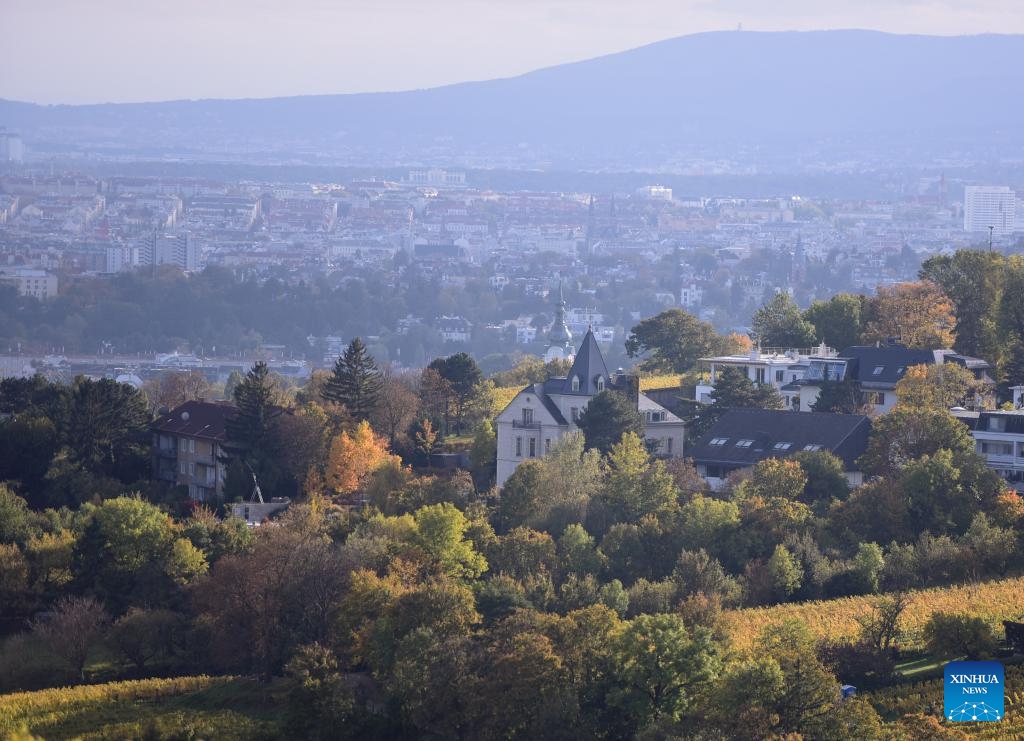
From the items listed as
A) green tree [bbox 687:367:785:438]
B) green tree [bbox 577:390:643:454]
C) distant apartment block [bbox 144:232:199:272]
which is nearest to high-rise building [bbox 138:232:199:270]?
distant apartment block [bbox 144:232:199:272]

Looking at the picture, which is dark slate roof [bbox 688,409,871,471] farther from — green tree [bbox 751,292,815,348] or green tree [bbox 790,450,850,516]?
green tree [bbox 751,292,815,348]

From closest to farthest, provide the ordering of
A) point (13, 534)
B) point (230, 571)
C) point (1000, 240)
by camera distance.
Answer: point (230, 571) < point (13, 534) < point (1000, 240)

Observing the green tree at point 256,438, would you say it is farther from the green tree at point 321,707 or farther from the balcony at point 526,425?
the green tree at point 321,707

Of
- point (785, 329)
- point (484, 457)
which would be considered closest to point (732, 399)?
point (484, 457)

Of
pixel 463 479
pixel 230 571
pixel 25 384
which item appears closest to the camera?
pixel 230 571

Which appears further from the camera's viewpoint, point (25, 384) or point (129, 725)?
point (25, 384)

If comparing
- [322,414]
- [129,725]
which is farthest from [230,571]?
[322,414]

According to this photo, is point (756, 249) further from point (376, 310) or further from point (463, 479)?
point (463, 479)
